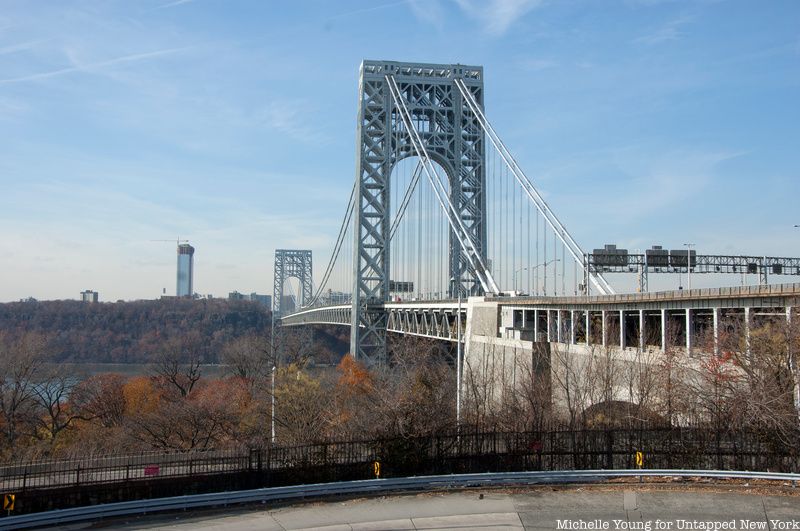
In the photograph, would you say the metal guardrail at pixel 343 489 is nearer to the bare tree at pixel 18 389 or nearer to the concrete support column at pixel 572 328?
the concrete support column at pixel 572 328

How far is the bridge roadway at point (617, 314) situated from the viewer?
19.6 m

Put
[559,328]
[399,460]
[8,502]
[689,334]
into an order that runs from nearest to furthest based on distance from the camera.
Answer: [8,502], [399,460], [689,334], [559,328]

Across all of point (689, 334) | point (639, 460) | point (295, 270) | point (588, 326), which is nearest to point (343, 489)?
point (639, 460)

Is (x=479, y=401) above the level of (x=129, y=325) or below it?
below

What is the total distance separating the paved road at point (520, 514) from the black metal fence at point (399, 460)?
108 centimetres

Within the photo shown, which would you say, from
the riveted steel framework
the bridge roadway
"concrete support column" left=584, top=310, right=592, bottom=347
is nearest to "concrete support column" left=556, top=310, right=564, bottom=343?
the bridge roadway

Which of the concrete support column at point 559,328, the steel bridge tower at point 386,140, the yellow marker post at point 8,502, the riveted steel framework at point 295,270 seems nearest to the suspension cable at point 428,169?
the steel bridge tower at point 386,140

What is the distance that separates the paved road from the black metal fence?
1084 mm

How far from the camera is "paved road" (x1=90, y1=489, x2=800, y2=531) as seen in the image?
13.8 metres

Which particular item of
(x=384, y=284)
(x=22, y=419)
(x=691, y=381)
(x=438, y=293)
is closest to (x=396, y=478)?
(x=691, y=381)

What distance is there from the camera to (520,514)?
14547 millimetres

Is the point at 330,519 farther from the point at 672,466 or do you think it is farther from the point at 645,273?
the point at 645,273

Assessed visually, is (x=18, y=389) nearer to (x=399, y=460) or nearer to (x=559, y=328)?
(x=559, y=328)

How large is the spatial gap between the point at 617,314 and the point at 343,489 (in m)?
15.6
